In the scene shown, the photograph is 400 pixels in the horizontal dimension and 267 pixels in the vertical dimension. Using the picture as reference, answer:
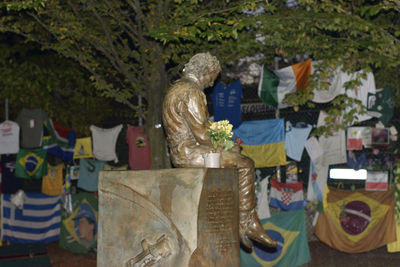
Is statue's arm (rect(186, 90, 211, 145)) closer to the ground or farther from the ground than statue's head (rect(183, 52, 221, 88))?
closer to the ground

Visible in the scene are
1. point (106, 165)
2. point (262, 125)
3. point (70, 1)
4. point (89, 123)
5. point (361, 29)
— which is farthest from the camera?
point (89, 123)

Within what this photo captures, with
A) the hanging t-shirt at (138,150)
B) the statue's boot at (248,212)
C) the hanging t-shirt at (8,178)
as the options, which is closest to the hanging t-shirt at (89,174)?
the hanging t-shirt at (138,150)

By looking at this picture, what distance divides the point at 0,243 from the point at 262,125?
853 centimetres

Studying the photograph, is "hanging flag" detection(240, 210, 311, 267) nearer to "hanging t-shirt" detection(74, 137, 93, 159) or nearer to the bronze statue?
the bronze statue

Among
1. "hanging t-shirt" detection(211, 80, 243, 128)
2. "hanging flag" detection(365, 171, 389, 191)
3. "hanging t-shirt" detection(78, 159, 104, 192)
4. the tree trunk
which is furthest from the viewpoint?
"hanging t-shirt" detection(78, 159, 104, 192)

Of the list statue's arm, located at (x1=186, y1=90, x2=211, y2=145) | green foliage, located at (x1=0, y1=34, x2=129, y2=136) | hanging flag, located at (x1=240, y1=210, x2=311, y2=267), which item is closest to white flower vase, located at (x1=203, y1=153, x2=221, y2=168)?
statue's arm, located at (x1=186, y1=90, x2=211, y2=145)

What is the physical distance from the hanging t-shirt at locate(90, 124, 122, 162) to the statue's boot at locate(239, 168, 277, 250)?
7953 mm

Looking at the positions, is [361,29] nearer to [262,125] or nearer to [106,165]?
[262,125]

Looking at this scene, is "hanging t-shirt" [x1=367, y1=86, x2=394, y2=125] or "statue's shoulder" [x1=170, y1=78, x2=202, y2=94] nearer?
"statue's shoulder" [x1=170, y1=78, x2=202, y2=94]

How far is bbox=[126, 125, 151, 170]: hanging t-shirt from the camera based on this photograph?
13195 mm

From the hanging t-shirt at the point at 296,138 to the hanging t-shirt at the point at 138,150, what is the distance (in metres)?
3.29

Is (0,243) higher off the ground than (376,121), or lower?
lower

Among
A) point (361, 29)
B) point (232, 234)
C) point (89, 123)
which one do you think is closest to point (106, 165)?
point (89, 123)

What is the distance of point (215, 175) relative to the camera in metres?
5.84
